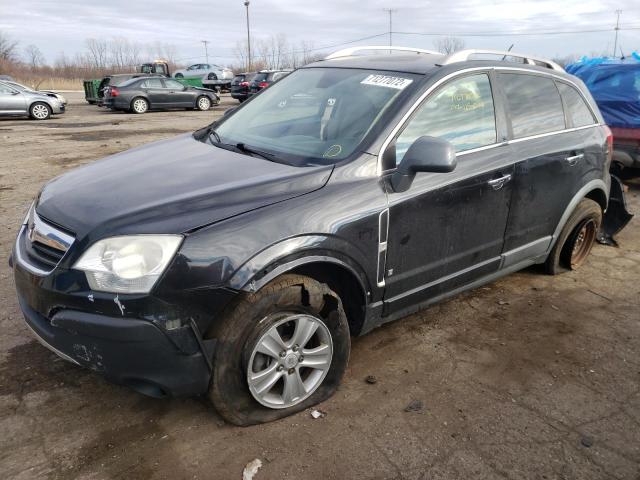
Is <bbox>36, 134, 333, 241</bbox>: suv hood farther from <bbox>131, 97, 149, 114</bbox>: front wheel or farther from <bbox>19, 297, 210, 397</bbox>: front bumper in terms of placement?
<bbox>131, 97, 149, 114</bbox>: front wheel

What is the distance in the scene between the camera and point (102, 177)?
2900 mm

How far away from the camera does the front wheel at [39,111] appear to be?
57.5 feet

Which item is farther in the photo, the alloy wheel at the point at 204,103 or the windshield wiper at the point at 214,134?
the alloy wheel at the point at 204,103

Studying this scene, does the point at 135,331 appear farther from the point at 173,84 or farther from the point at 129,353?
the point at 173,84

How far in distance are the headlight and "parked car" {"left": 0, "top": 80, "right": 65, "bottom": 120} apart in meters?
17.7

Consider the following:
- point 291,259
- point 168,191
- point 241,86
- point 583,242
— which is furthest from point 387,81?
point 241,86

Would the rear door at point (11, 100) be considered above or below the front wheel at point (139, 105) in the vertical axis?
above

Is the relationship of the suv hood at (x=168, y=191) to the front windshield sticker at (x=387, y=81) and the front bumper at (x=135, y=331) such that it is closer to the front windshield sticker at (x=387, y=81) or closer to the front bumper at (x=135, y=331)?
the front bumper at (x=135, y=331)

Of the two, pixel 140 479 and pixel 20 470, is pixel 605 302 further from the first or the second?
pixel 20 470

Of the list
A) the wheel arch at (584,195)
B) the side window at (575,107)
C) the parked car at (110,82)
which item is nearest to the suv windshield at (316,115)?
the side window at (575,107)

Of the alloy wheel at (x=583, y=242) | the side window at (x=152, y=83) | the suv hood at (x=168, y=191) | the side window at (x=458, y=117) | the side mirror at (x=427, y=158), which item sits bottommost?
the alloy wheel at (x=583, y=242)

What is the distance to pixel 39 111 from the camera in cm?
1772

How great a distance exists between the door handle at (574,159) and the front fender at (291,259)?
2203 mm

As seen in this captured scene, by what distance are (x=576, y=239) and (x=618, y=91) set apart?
427cm
